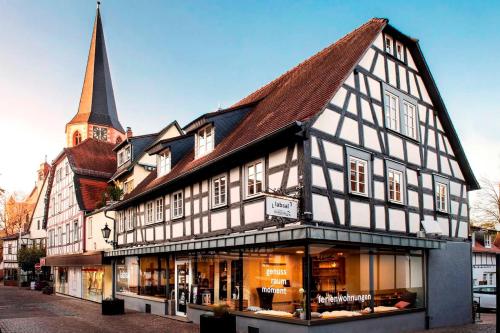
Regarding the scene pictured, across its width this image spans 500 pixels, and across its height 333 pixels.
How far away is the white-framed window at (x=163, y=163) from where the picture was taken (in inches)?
895

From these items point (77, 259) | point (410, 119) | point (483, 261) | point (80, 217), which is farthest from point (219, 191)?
point (483, 261)

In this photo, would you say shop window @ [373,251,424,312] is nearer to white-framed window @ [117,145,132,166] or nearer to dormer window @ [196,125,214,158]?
dormer window @ [196,125,214,158]

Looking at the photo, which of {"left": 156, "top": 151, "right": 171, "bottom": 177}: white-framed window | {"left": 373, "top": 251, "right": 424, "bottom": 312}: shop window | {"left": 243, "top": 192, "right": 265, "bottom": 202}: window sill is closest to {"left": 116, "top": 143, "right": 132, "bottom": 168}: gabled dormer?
{"left": 156, "top": 151, "right": 171, "bottom": 177}: white-framed window

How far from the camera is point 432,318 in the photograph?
16844 millimetres

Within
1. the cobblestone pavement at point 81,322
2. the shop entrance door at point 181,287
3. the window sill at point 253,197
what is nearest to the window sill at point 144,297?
the cobblestone pavement at point 81,322

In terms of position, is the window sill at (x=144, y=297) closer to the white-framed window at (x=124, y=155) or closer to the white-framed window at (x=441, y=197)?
the white-framed window at (x=124, y=155)

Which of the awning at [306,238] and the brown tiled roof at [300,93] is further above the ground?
the brown tiled roof at [300,93]

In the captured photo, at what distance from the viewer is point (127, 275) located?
25219 millimetres

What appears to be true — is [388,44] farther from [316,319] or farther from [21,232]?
[21,232]

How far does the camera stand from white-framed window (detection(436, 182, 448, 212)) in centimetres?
1851

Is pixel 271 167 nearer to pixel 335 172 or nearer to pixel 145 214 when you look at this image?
pixel 335 172

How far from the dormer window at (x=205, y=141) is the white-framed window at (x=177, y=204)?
1689 mm

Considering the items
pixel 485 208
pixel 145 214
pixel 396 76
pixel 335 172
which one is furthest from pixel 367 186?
pixel 485 208

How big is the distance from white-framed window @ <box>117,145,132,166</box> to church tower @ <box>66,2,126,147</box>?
128 feet
